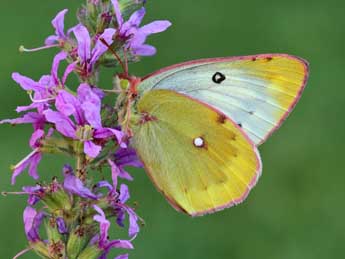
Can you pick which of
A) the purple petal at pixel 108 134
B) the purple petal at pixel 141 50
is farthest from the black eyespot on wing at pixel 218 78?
the purple petal at pixel 108 134

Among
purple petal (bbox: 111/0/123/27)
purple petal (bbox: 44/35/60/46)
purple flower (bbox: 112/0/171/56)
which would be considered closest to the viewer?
purple petal (bbox: 111/0/123/27)

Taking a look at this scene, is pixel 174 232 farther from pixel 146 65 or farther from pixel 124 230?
pixel 146 65

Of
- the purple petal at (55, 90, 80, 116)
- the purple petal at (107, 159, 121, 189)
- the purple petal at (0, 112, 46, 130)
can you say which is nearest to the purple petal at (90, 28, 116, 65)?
the purple petal at (55, 90, 80, 116)

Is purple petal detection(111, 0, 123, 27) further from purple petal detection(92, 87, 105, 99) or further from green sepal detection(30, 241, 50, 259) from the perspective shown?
green sepal detection(30, 241, 50, 259)

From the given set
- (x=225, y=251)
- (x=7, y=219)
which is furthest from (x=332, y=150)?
(x=7, y=219)

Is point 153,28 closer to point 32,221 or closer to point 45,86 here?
point 45,86
